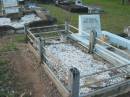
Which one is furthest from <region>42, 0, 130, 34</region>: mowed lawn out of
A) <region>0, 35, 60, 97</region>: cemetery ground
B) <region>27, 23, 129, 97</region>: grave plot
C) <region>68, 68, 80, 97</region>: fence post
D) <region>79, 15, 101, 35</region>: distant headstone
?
<region>68, 68, 80, 97</region>: fence post

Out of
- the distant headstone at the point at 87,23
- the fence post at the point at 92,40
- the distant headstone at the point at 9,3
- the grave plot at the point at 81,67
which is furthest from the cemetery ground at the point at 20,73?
the distant headstone at the point at 9,3

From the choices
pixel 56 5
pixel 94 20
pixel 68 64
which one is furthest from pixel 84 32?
pixel 56 5

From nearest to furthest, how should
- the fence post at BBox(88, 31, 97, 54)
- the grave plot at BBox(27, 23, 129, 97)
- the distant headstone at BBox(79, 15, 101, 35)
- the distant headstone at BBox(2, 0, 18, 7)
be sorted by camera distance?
the grave plot at BBox(27, 23, 129, 97) → the fence post at BBox(88, 31, 97, 54) → the distant headstone at BBox(79, 15, 101, 35) → the distant headstone at BBox(2, 0, 18, 7)

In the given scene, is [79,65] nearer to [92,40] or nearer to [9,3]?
[92,40]

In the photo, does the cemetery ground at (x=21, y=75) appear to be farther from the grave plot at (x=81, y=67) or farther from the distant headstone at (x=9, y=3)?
the distant headstone at (x=9, y=3)

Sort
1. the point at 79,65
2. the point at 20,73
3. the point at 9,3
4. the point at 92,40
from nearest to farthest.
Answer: the point at 20,73, the point at 79,65, the point at 92,40, the point at 9,3

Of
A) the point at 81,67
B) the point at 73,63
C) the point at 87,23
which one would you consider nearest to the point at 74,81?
the point at 81,67

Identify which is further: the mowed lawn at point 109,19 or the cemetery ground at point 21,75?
the mowed lawn at point 109,19

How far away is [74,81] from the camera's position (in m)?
5.32

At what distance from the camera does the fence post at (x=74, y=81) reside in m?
5.23

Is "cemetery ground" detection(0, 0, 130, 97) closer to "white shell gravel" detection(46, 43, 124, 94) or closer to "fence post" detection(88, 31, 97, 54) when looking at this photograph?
"white shell gravel" detection(46, 43, 124, 94)

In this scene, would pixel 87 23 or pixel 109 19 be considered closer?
pixel 87 23

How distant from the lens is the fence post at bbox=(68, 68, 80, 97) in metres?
5.23

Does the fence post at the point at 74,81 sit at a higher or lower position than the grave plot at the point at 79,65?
higher
